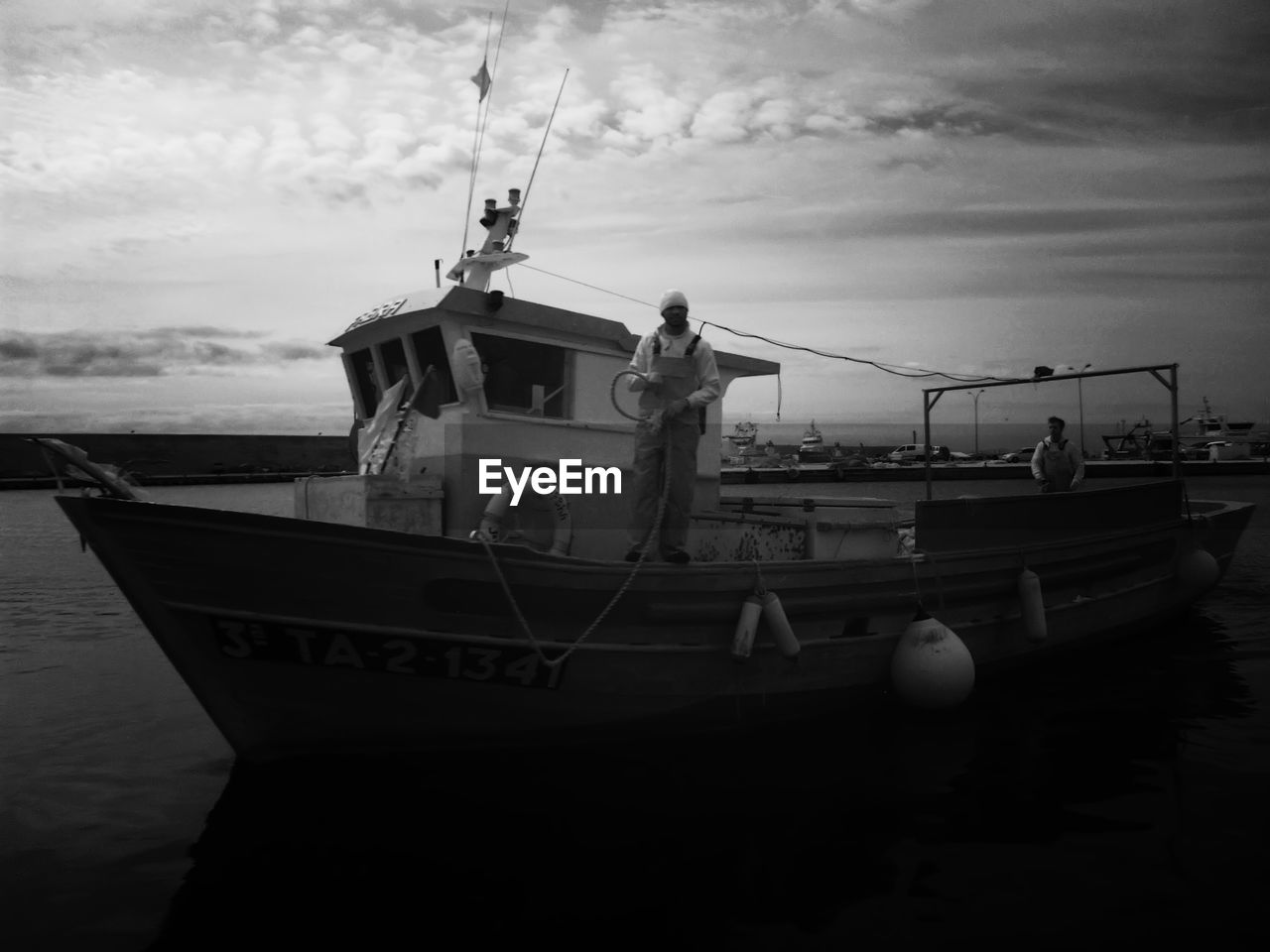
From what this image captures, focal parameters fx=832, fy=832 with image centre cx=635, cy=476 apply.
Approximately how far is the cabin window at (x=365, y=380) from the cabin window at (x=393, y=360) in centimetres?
30

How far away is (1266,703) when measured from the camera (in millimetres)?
7184

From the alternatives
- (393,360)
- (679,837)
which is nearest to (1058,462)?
(679,837)

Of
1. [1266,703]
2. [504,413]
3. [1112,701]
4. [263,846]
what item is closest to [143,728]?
[263,846]

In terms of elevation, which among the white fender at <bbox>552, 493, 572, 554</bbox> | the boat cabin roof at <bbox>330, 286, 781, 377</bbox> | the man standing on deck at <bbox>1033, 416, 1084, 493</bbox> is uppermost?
the boat cabin roof at <bbox>330, 286, 781, 377</bbox>

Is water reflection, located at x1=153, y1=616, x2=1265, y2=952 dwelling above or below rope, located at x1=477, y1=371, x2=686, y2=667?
below

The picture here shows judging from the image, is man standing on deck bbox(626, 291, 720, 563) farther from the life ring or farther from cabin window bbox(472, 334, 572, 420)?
cabin window bbox(472, 334, 572, 420)

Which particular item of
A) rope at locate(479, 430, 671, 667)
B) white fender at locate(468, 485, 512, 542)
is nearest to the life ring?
white fender at locate(468, 485, 512, 542)

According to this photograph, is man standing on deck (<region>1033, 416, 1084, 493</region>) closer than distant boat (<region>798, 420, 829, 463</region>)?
Yes

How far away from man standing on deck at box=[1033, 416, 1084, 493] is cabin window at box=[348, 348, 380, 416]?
7.46 m

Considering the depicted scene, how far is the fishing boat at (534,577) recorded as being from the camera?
4641 millimetres

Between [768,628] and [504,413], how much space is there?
2585 mm

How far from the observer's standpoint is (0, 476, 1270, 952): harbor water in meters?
3.83

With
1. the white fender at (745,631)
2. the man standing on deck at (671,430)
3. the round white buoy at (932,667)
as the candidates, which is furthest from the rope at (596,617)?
the round white buoy at (932,667)

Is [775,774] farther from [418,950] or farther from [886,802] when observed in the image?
[418,950]
